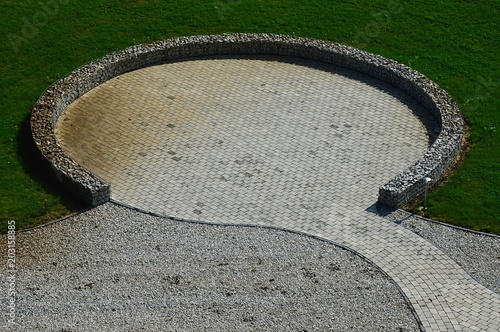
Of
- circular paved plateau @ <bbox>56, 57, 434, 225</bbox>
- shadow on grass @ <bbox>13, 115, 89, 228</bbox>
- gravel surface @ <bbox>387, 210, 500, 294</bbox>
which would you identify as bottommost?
shadow on grass @ <bbox>13, 115, 89, 228</bbox>

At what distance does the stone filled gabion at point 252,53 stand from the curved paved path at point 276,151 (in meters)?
0.39

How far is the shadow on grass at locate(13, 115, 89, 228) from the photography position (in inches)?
920

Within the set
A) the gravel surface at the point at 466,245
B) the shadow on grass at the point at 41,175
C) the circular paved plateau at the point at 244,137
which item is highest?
the gravel surface at the point at 466,245

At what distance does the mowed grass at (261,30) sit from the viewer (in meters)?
26.6

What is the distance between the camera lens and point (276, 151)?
26250 mm

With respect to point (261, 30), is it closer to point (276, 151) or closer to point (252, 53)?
point (252, 53)

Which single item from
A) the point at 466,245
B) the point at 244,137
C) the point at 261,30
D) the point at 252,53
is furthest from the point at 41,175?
the point at 466,245

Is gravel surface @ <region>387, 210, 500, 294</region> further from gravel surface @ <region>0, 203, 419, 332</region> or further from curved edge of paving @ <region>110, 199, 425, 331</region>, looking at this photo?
gravel surface @ <region>0, 203, 419, 332</region>

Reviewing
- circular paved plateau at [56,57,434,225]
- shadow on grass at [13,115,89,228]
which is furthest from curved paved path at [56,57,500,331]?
shadow on grass at [13,115,89,228]

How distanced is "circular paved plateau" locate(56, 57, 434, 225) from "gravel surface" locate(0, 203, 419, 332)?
1.13 meters

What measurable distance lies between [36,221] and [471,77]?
585 inches

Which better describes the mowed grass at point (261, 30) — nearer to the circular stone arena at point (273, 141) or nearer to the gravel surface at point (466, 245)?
the circular stone arena at point (273, 141)

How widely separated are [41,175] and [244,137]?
20.1 ft

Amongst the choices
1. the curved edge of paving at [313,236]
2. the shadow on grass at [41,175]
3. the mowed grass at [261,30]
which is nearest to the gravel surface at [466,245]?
the curved edge of paving at [313,236]
